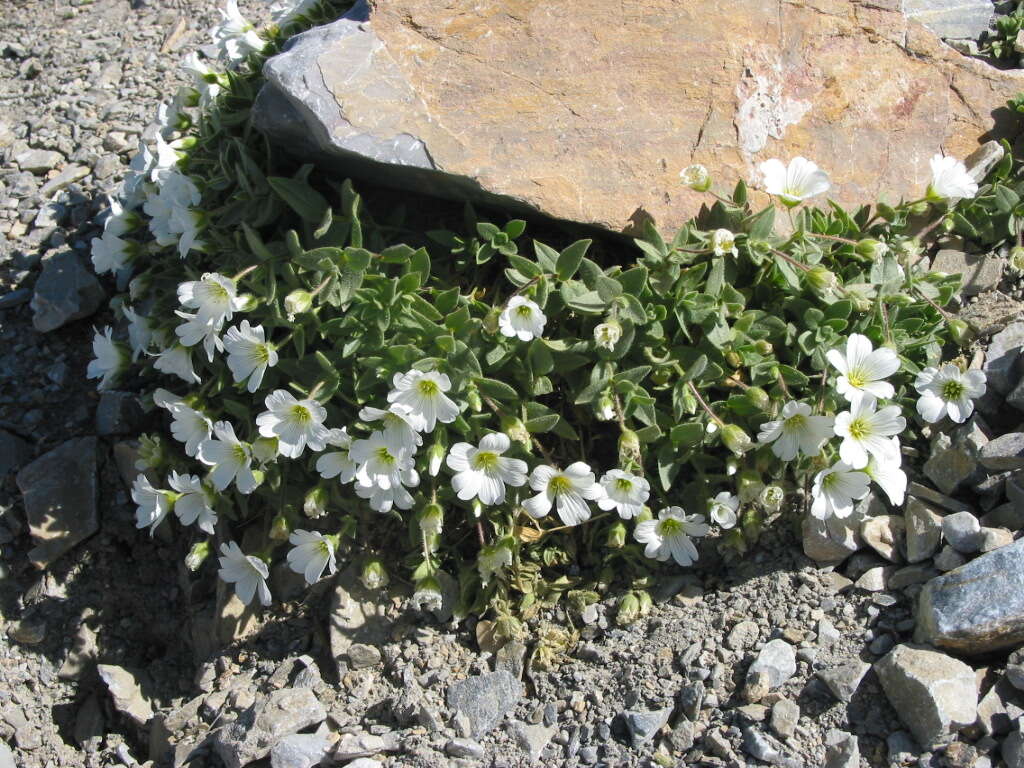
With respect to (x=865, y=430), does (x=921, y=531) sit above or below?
below

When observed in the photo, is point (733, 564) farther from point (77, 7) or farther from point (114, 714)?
point (77, 7)

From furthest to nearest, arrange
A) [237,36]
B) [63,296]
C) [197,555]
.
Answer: [63,296] < [237,36] < [197,555]

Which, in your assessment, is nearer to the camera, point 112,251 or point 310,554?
point 310,554

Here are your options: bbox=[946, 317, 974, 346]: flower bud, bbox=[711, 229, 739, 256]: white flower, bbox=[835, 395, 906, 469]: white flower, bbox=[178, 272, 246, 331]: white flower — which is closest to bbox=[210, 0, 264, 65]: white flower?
bbox=[178, 272, 246, 331]: white flower

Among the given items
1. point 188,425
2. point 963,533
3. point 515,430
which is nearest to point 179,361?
point 188,425

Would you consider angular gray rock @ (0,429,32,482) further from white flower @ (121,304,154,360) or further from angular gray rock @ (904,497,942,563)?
angular gray rock @ (904,497,942,563)

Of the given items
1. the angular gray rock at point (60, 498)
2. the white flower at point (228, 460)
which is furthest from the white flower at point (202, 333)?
the angular gray rock at point (60, 498)

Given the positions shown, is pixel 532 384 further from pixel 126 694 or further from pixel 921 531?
pixel 126 694

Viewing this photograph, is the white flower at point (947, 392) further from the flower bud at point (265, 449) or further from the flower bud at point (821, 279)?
the flower bud at point (265, 449)

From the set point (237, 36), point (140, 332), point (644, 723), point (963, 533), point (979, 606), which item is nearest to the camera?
point (979, 606)
